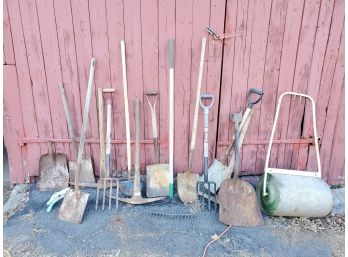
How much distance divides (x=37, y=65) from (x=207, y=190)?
2.18 meters

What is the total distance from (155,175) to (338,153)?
83.1 inches

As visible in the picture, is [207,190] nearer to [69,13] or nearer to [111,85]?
[111,85]

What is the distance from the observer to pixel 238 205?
10.0ft

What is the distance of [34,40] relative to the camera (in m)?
3.12

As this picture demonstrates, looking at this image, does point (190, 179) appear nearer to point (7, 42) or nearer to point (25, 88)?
point (25, 88)

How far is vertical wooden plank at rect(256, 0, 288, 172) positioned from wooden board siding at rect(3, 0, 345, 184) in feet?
0.03

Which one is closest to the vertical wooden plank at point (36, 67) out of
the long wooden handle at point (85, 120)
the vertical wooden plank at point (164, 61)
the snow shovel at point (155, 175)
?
the long wooden handle at point (85, 120)

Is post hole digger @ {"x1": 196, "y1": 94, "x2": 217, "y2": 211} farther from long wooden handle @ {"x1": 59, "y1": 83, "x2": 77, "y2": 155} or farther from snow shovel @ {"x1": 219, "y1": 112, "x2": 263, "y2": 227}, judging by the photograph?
long wooden handle @ {"x1": 59, "y1": 83, "x2": 77, "y2": 155}

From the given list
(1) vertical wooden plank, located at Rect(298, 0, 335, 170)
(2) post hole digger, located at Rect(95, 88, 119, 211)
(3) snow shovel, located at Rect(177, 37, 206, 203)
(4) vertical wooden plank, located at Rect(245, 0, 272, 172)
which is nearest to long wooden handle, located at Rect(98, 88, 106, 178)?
(2) post hole digger, located at Rect(95, 88, 119, 211)

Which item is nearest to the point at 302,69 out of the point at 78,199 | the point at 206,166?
the point at 206,166

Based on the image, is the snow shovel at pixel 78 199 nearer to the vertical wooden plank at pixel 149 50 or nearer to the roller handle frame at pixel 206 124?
the vertical wooden plank at pixel 149 50

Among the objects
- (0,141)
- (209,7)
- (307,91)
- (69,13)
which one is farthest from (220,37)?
(0,141)

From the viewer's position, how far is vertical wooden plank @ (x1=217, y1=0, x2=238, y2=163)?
10.2 feet

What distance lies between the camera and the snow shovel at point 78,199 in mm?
3061
